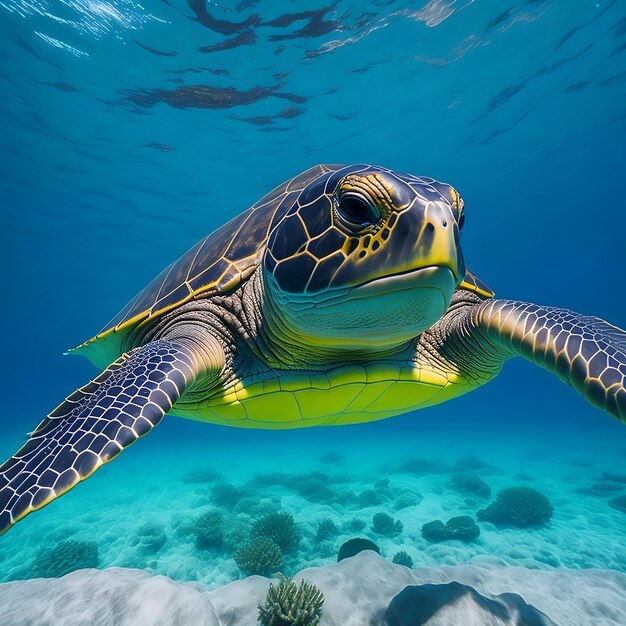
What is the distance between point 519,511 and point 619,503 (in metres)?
3.89

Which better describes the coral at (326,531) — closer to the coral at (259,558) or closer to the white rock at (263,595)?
the coral at (259,558)

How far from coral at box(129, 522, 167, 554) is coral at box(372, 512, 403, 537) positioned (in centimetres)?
509

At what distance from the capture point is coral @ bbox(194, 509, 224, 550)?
→ 309 inches

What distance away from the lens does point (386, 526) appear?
8.66 m

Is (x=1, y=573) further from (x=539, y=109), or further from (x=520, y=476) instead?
(x=539, y=109)

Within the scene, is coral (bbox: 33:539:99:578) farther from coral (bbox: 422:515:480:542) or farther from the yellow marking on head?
the yellow marking on head

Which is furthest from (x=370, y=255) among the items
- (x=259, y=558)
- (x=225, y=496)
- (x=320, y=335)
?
(x=225, y=496)

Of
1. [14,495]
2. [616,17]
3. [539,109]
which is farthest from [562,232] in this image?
[14,495]

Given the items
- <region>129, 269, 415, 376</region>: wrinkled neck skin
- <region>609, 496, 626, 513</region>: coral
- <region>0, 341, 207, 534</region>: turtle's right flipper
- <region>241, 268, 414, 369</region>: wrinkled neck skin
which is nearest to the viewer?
<region>0, 341, 207, 534</region>: turtle's right flipper

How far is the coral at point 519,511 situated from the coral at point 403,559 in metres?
3.76

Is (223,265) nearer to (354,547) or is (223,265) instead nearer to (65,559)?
(354,547)

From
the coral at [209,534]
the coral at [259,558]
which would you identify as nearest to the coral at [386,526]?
the coral at [259,558]

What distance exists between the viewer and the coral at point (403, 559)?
6832 mm

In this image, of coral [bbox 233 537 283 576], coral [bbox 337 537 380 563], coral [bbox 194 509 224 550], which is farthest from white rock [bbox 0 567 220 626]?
coral [bbox 194 509 224 550]
